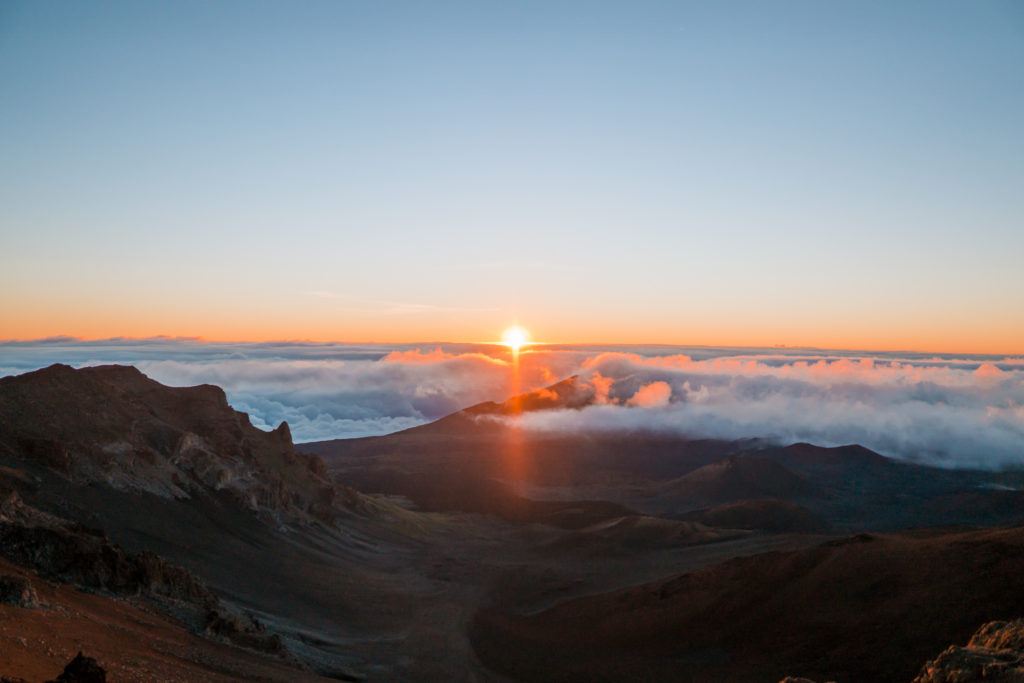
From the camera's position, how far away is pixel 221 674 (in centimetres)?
2434

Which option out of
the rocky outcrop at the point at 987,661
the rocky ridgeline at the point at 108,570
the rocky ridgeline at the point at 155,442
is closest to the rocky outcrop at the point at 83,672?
the rocky ridgeline at the point at 108,570

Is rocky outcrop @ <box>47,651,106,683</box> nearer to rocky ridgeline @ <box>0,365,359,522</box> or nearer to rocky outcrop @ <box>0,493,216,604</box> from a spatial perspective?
rocky outcrop @ <box>0,493,216,604</box>

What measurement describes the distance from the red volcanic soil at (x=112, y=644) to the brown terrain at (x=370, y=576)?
114mm

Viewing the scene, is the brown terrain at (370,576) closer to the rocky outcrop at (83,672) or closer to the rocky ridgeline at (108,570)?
the rocky ridgeline at (108,570)

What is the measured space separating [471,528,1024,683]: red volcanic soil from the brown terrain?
139mm

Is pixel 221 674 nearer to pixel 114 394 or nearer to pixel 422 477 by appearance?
pixel 114 394

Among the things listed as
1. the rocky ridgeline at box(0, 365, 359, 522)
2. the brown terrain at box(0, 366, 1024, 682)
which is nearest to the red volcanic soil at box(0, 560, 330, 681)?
the brown terrain at box(0, 366, 1024, 682)

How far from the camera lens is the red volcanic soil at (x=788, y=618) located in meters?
33.2

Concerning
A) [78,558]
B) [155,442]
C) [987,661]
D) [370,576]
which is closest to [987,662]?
[987,661]

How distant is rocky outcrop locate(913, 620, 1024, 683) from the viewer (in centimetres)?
1662

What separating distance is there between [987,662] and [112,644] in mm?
22817

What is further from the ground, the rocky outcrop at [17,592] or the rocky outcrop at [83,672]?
the rocky outcrop at [83,672]

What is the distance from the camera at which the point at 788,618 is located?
3925cm

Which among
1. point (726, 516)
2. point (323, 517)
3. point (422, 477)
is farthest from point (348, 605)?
point (422, 477)
